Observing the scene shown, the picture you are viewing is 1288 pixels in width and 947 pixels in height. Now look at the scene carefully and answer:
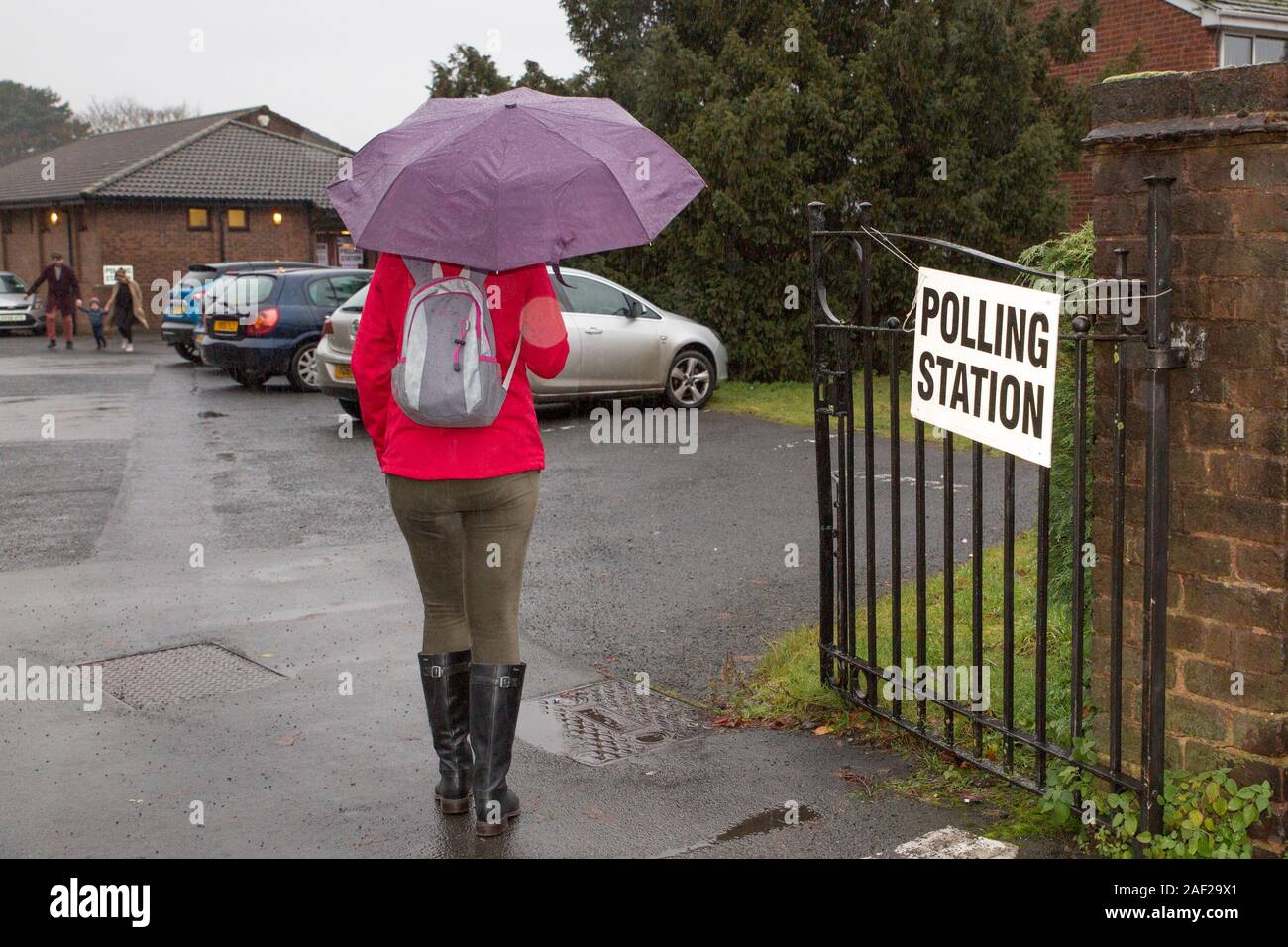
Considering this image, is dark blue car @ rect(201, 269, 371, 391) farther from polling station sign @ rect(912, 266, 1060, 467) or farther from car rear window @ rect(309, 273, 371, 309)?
polling station sign @ rect(912, 266, 1060, 467)

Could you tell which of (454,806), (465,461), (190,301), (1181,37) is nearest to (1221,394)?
(465,461)

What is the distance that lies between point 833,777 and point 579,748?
941 millimetres

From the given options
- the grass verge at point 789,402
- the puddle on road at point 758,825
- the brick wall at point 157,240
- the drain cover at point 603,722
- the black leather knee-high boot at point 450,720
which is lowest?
the puddle on road at point 758,825

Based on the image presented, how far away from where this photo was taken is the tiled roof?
Answer: 39.2 metres

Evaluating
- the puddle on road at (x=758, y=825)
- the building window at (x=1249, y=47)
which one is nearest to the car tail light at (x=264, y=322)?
the puddle on road at (x=758, y=825)

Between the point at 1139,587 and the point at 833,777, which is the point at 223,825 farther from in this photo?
the point at 1139,587

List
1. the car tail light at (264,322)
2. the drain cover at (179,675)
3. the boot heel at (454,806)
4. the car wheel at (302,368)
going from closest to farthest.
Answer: the boot heel at (454,806) → the drain cover at (179,675) → the car tail light at (264,322) → the car wheel at (302,368)

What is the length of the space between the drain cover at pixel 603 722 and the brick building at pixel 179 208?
110 feet

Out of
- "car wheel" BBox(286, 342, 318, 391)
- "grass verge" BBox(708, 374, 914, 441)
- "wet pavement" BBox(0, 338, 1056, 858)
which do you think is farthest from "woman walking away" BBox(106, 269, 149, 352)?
"wet pavement" BBox(0, 338, 1056, 858)

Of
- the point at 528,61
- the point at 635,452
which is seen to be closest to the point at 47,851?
the point at 635,452

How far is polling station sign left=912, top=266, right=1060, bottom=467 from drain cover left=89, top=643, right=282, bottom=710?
309 cm

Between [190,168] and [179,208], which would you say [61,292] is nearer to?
[179,208]

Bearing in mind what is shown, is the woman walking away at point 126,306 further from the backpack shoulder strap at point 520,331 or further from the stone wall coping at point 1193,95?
the stone wall coping at point 1193,95

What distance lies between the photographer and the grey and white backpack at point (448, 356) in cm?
403
